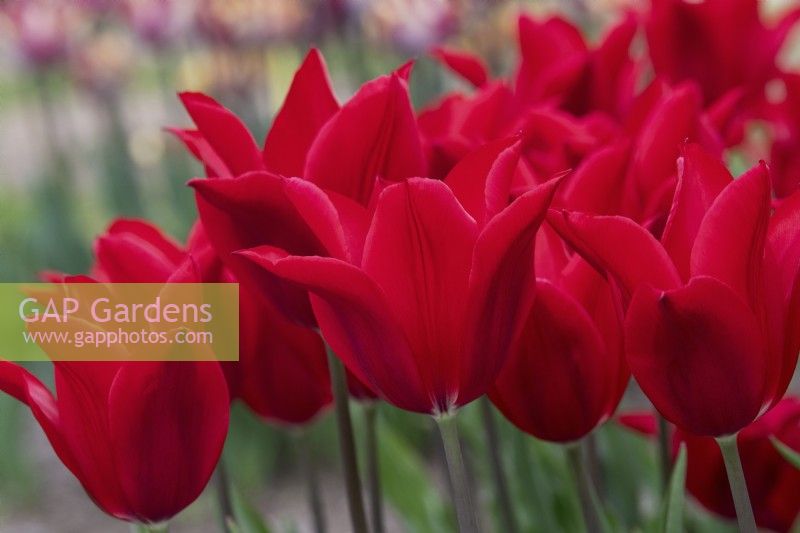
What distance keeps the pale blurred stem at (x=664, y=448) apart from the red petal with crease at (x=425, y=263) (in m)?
0.20

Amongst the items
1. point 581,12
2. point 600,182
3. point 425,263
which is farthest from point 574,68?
point 581,12

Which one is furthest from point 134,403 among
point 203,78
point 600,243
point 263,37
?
point 203,78

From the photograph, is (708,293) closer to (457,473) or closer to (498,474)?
(457,473)

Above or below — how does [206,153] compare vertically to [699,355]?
above

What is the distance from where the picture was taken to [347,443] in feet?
1.77

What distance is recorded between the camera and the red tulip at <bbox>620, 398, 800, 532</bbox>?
0.61 metres

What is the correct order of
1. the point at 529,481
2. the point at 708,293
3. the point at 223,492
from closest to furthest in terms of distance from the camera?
the point at 708,293 → the point at 223,492 → the point at 529,481

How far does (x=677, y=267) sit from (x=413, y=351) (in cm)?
11

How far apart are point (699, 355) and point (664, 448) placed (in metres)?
0.20

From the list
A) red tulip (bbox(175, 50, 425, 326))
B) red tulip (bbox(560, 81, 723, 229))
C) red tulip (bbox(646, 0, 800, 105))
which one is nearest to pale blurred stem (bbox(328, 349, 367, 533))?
red tulip (bbox(175, 50, 425, 326))

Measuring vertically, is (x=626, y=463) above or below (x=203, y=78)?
below

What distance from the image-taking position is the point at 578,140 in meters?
0.58

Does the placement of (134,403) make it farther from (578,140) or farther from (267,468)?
(267,468)

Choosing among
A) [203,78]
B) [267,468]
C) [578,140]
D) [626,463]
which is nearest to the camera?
[578,140]
